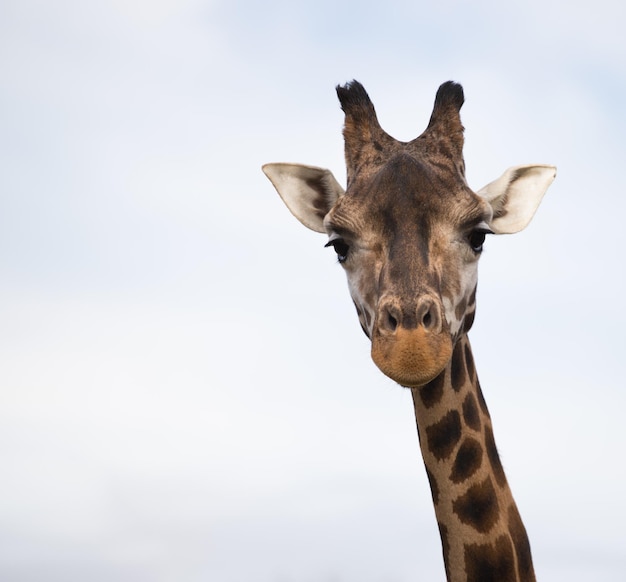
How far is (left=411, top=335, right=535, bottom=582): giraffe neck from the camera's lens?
8.52 meters

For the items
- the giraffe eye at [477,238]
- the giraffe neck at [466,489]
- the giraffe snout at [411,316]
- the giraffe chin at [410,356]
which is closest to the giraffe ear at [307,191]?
the giraffe eye at [477,238]

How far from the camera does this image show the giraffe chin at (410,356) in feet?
24.6

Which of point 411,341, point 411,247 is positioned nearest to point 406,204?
point 411,247

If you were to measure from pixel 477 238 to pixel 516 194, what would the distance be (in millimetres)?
1337

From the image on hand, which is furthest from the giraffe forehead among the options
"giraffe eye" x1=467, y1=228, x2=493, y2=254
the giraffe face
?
"giraffe eye" x1=467, y1=228, x2=493, y2=254

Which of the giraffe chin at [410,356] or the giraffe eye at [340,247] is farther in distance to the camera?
the giraffe eye at [340,247]

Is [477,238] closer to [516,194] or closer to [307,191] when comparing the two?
[516,194]

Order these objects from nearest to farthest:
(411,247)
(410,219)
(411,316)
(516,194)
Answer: (411,316)
(411,247)
(410,219)
(516,194)

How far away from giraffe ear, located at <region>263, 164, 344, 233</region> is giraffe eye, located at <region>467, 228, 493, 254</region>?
174cm

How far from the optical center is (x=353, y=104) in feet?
33.4

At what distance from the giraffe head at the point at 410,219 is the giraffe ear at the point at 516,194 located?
10mm

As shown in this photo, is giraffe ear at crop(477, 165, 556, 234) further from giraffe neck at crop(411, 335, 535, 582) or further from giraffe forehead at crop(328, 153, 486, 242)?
giraffe neck at crop(411, 335, 535, 582)

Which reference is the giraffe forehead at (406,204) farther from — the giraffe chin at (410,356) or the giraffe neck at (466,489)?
the giraffe neck at (466,489)

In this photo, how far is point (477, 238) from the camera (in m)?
8.96
